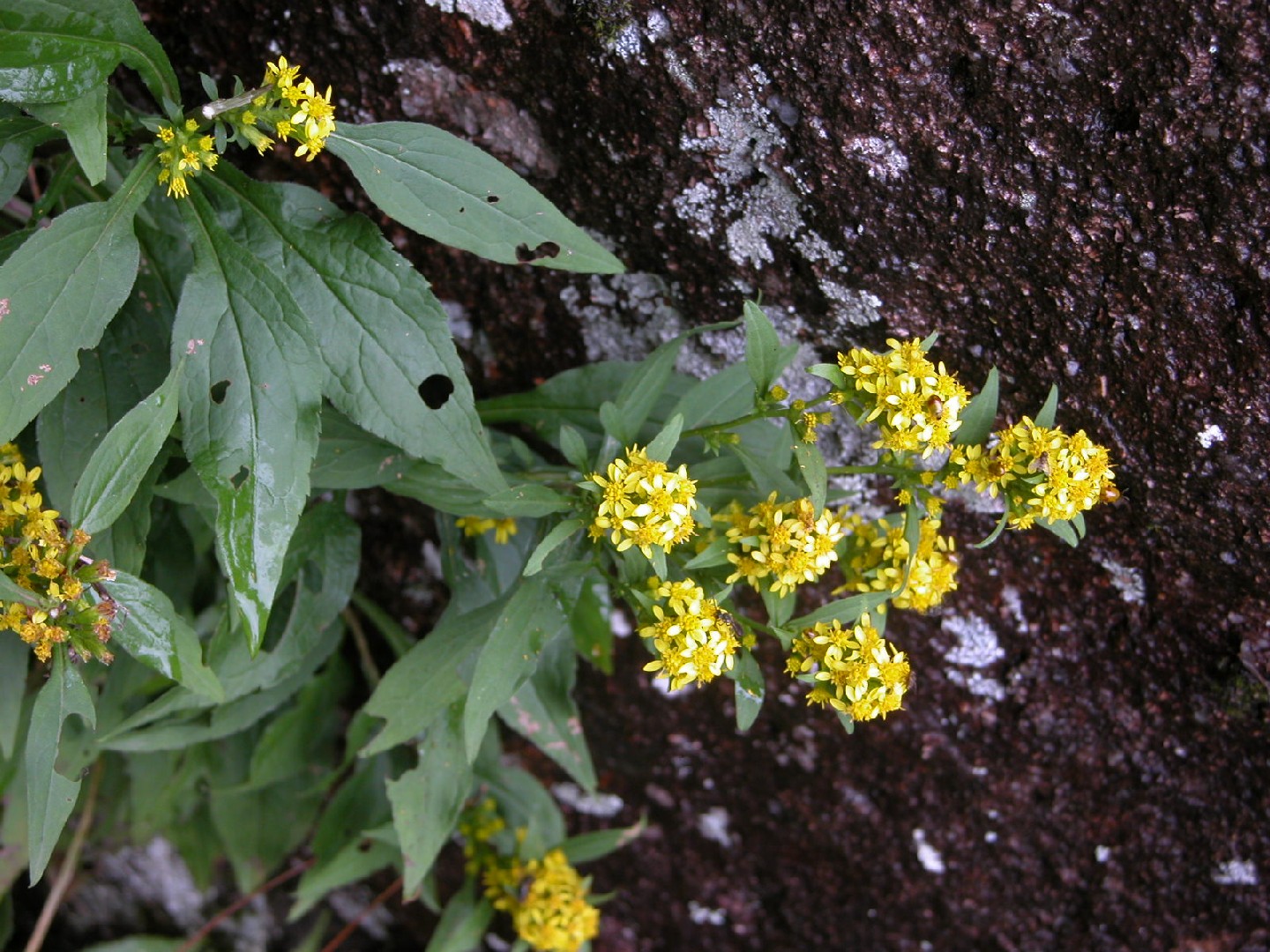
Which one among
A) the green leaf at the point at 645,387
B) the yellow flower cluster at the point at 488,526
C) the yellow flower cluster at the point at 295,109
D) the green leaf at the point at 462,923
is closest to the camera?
the yellow flower cluster at the point at 295,109

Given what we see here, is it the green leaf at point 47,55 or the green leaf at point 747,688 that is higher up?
the green leaf at point 47,55

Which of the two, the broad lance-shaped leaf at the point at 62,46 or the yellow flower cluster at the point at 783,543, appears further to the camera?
the yellow flower cluster at the point at 783,543

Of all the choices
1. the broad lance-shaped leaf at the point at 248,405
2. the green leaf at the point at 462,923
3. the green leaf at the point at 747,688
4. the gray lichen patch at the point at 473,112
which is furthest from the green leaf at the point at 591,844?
the gray lichen patch at the point at 473,112

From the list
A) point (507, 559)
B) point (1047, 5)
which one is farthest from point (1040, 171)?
point (507, 559)

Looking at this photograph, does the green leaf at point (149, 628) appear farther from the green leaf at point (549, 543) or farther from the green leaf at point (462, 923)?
the green leaf at point (462, 923)

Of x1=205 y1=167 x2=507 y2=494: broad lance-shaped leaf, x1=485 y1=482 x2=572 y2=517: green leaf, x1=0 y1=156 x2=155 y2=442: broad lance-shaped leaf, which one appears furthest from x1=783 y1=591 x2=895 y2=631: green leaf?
x1=0 y1=156 x2=155 y2=442: broad lance-shaped leaf
